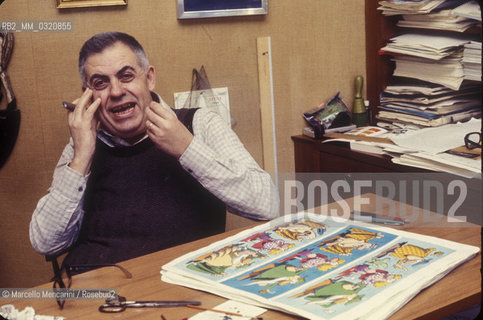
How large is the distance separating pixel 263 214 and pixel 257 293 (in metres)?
0.60

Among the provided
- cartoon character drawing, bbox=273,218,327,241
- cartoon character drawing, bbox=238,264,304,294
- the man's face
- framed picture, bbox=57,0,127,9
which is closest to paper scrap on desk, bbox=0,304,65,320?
cartoon character drawing, bbox=238,264,304,294

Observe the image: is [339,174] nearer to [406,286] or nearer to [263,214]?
[263,214]

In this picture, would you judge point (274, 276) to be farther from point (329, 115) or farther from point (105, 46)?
point (329, 115)

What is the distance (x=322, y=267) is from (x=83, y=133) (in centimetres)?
81

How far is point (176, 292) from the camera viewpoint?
3.05 feet

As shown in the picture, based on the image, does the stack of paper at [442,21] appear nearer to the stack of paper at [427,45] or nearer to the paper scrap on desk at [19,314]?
the stack of paper at [427,45]

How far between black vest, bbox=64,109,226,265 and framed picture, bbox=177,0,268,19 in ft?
2.01

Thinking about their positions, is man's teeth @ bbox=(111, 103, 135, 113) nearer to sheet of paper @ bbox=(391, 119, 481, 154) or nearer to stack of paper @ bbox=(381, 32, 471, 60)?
sheet of paper @ bbox=(391, 119, 481, 154)

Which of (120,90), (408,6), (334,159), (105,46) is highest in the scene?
(408,6)

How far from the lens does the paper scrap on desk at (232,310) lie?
0.82m

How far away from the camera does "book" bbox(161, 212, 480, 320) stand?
0.82 meters

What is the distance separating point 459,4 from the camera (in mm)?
1959

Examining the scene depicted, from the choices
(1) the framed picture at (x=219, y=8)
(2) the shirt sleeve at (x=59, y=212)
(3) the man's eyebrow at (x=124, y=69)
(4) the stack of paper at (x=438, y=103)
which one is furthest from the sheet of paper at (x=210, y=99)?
(4) the stack of paper at (x=438, y=103)

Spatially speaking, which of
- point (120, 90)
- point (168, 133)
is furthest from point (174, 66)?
point (168, 133)
